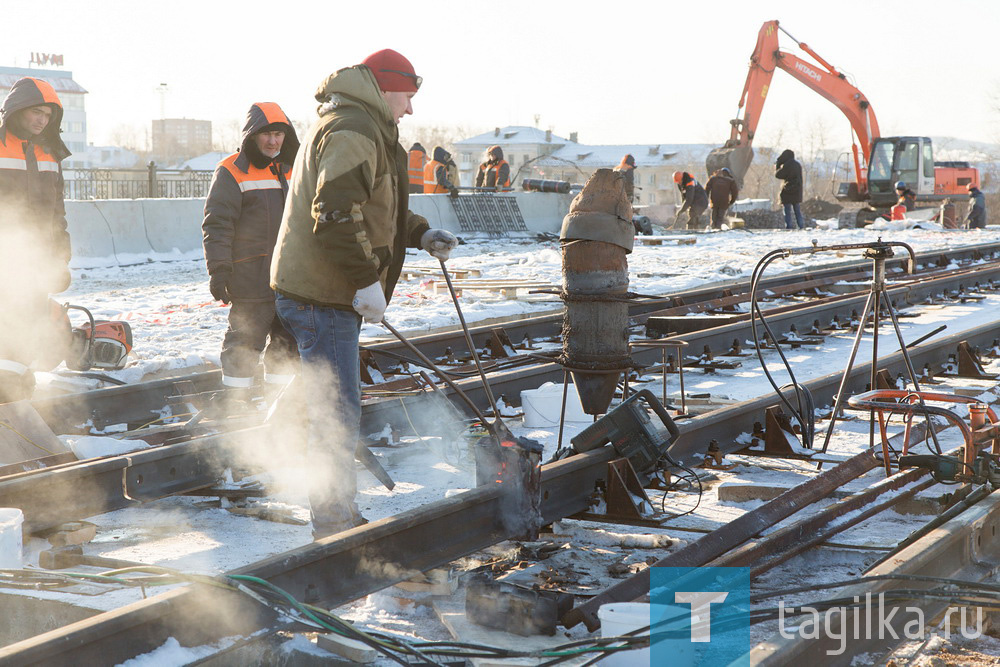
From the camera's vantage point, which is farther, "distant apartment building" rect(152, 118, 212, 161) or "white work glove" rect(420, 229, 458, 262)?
"distant apartment building" rect(152, 118, 212, 161)

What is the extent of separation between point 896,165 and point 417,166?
17.9 meters

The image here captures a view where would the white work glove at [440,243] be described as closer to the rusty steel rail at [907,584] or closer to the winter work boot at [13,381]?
the rusty steel rail at [907,584]

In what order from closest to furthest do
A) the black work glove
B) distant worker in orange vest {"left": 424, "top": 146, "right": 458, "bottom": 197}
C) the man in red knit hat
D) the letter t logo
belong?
1. the letter t logo
2. the man in red knit hat
3. the black work glove
4. distant worker in orange vest {"left": 424, "top": 146, "right": 458, "bottom": 197}

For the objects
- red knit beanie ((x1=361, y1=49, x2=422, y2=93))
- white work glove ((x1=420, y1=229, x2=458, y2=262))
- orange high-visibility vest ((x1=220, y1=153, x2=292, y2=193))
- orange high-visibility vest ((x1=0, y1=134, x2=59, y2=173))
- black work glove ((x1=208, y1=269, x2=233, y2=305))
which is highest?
red knit beanie ((x1=361, y1=49, x2=422, y2=93))

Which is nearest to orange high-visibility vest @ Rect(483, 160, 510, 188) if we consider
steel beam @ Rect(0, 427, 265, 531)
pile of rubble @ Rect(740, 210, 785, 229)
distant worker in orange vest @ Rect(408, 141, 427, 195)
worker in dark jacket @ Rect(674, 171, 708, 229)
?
distant worker in orange vest @ Rect(408, 141, 427, 195)

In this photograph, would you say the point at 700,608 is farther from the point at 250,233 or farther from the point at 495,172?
the point at 495,172

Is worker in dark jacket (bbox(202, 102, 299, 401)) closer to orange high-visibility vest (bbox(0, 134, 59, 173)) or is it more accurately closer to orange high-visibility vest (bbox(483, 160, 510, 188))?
orange high-visibility vest (bbox(0, 134, 59, 173))

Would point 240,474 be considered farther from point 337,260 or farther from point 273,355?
point 337,260

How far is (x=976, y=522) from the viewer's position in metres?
4.36

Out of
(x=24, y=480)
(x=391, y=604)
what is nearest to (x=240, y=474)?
(x=24, y=480)

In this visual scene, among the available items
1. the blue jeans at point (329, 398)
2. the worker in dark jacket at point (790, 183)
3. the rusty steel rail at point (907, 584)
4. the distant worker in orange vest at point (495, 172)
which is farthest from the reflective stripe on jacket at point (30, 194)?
the worker in dark jacket at point (790, 183)

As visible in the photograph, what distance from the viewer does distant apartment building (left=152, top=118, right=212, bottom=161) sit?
461ft

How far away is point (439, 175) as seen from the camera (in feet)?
82.4

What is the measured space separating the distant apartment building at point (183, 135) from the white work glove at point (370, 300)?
453 feet
